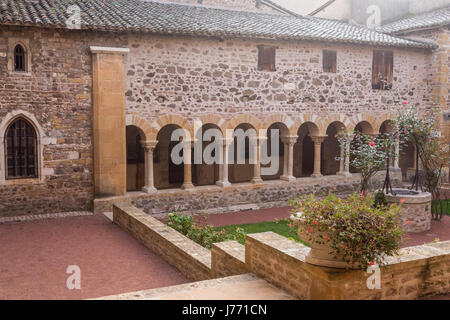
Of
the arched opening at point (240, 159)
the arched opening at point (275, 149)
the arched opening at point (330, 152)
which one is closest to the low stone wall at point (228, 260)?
the arched opening at point (240, 159)

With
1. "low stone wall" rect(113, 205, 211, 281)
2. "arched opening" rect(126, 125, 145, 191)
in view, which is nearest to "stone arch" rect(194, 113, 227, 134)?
"arched opening" rect(126, 125, 145, 191)

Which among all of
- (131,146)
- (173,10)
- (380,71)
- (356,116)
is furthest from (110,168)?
(380,71)

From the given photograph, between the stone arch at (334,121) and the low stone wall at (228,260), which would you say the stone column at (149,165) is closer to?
the stone arch at (334,121)

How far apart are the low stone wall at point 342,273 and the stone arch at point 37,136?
8.29 metres

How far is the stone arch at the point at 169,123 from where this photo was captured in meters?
14.4

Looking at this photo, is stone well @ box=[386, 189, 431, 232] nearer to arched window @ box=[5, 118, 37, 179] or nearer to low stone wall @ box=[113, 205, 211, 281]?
low stone wall @ box=[113, 205, 211, 281]

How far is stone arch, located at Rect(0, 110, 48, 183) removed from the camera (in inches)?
489

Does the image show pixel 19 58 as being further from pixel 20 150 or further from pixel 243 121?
pixel 243 121

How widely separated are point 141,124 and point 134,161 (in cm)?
467

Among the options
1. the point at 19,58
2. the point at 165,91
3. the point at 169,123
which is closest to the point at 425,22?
the point at 165,91

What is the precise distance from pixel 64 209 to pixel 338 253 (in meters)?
10.0

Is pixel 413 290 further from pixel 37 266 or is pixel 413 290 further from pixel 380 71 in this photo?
pixel 380 71

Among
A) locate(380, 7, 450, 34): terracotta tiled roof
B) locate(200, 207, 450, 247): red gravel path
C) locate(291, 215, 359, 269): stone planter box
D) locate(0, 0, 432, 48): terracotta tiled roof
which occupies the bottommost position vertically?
locate(200, 207, 450, 247): red gravel path

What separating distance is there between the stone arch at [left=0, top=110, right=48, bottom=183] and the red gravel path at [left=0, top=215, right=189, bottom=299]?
1.49 metres
